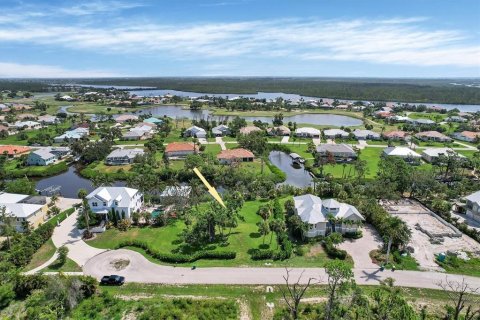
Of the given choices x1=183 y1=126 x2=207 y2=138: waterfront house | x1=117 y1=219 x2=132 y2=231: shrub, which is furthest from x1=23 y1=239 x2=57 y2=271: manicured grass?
x1=183 y1=126 x2=207 y2=138: waterfront house

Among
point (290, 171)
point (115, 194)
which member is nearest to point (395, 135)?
point (290, 171)

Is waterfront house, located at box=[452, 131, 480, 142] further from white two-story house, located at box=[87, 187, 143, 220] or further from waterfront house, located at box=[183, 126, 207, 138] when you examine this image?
white two-story house, located at box=[87, 187, 143, 220]

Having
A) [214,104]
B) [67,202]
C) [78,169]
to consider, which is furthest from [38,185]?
[214,104]

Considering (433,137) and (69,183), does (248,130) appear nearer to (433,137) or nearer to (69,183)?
(69,183)

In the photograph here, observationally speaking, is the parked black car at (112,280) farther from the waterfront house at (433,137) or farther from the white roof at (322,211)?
the waterfront house at (433,137)

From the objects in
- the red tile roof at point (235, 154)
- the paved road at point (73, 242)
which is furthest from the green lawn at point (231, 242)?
the red tile roof at point (235, 154)

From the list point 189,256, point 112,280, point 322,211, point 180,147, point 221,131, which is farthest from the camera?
point 221,131

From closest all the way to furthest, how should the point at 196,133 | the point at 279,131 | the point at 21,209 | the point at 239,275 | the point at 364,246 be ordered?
the point at 239,275 < the point at 364,246 < the point at 21,209 < the point at 196,133 < the point at 279,131
